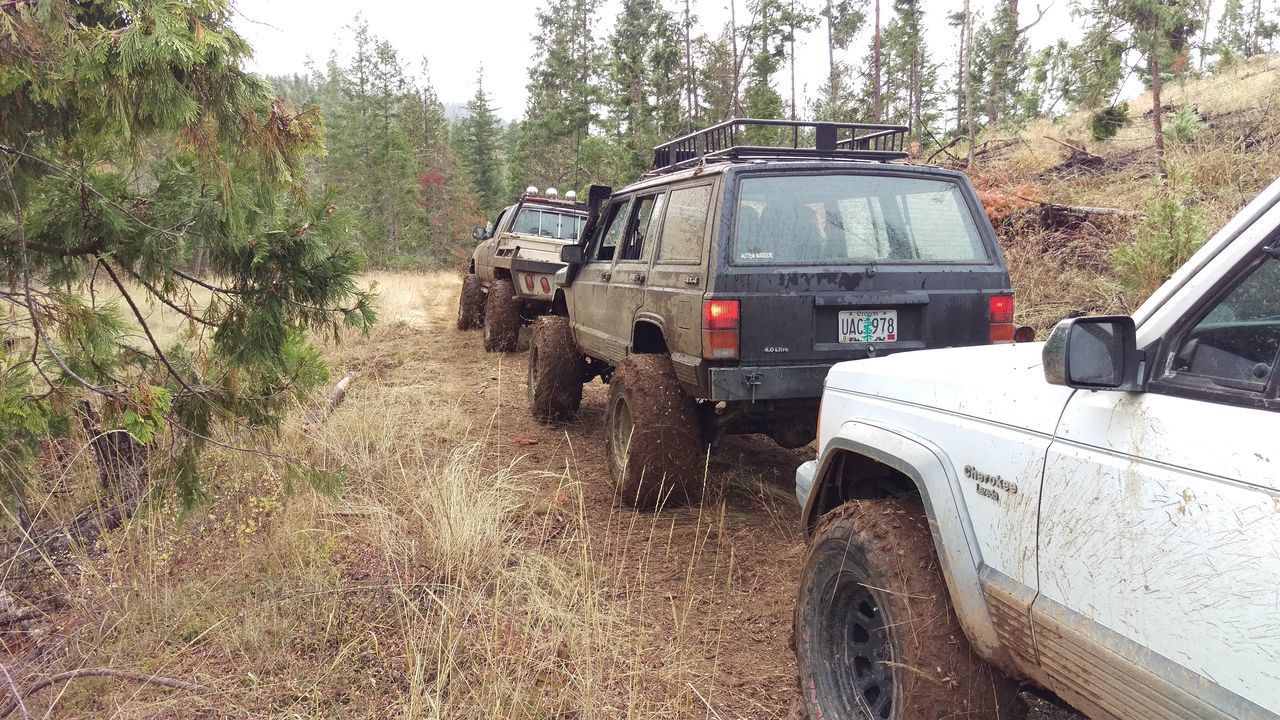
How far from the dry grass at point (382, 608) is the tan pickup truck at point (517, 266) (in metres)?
5.31

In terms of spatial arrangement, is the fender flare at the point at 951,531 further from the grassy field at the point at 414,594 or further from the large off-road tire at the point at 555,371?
the large off-road tire at the point at 555,371

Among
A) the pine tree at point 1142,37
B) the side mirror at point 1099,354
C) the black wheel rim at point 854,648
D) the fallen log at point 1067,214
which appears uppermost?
the pine tree at point 1142,37

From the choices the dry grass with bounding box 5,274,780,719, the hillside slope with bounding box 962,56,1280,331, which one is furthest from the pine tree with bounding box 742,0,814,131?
the dry grass with bounding box 5,274,780,719

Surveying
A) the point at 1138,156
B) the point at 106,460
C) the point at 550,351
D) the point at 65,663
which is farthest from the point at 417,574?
the point at 1138,156

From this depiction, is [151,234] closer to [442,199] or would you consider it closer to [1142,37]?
[1142,37]

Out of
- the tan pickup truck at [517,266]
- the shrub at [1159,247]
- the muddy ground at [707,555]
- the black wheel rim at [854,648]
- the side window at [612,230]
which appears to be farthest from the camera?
the tan pickup truck at [517,266]

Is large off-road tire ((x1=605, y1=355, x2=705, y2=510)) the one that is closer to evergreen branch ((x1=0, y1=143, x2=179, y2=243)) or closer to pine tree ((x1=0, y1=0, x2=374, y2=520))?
pine tree ((x1=0, y1=0, x2=374, y2=520))

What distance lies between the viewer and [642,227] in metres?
5.10

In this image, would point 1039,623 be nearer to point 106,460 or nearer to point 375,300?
point 375,300

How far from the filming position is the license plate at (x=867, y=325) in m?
3.83

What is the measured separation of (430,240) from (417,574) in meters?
39.9

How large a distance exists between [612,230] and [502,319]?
4.63 metres

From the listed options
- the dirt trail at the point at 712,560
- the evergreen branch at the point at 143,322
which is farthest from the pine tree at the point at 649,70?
the evergreen branch at the point at 143,322

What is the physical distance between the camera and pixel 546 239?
10.7 metres
